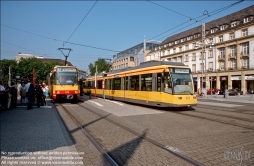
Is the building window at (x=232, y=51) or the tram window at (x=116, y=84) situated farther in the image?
the building window at (x=232, y=51)

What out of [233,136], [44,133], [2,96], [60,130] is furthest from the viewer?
[2,96]

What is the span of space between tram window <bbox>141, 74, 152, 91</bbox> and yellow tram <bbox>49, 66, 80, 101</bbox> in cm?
581

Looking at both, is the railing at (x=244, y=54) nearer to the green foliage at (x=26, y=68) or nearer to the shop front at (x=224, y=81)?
the shop front at (x=224, y=81)

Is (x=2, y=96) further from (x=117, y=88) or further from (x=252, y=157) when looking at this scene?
(x=252, y=157)

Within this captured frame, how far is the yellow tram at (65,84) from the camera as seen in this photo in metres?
17.2

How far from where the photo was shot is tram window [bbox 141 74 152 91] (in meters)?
14.2

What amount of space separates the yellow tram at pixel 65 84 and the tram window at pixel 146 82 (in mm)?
5805

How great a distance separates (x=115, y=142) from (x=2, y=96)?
10.2m

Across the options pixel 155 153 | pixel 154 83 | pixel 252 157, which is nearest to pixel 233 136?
pixel 252 157

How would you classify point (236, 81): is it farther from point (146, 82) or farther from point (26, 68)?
point (26, 68)

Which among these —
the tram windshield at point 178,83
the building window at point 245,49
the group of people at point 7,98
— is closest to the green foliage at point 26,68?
the building window at point 245,49

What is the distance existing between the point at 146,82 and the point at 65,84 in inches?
272

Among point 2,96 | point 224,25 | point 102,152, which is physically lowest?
point 102,152

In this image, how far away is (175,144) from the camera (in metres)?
5.88
